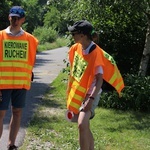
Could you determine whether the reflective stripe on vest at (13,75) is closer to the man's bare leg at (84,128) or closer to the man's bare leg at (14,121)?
the man's bare leg at (14,121)

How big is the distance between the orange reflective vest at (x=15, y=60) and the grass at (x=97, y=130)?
3.95ft

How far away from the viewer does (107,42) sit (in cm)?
998

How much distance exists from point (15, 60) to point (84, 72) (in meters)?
0.94

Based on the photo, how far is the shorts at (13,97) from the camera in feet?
15.6

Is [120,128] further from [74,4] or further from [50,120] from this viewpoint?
[74,4]

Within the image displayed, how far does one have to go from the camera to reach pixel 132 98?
8320 millimetres

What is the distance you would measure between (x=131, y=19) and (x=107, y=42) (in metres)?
0.89

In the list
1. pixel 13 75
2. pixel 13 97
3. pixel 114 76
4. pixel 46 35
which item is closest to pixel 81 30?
pixel 114 76

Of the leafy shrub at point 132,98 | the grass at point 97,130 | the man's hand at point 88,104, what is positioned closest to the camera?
the man's hand at point 88,104

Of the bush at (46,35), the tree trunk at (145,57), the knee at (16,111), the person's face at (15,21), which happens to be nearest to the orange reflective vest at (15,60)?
the person's face at (15,21)

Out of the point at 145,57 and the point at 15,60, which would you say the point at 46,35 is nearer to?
the point at 145,57

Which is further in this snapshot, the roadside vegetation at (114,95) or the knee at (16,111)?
the roadside vegetation at (114,95)

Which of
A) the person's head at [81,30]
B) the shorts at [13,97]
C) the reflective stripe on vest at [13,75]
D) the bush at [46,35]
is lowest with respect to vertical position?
the bush at [46,35]

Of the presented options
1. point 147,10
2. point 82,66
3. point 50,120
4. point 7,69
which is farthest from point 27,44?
point 147,10
